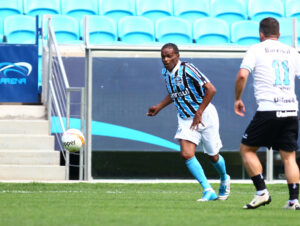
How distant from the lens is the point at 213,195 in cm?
876

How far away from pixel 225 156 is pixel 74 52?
3.27 m

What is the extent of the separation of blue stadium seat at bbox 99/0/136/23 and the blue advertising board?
3.47 m

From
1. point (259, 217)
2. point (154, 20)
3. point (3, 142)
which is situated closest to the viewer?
Result: point (259, 217)

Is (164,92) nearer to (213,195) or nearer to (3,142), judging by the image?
(3,142)

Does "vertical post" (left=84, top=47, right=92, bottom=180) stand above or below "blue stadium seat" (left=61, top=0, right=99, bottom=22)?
below

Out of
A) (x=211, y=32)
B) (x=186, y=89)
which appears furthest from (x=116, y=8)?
(x=186, y=89)

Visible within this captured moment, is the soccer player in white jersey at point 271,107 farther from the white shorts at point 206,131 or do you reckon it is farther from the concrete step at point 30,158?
the concrete step at point 30,158

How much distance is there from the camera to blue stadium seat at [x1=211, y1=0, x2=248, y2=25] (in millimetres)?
17719

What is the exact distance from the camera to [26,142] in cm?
1361

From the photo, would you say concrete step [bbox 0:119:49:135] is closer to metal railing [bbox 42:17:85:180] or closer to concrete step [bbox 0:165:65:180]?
metal railing [bbox 42:17:85:180]

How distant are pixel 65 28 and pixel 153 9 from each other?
2316mm

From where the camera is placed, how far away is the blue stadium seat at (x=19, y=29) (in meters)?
16.0

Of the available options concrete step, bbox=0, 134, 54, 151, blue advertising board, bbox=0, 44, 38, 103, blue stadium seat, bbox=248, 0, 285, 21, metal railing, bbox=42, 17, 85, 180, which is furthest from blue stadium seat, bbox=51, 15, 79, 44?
blue stadium seat, bbox=248, 0, 285, 21

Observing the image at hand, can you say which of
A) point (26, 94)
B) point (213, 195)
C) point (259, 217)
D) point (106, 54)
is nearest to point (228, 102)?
point (106, 54)
